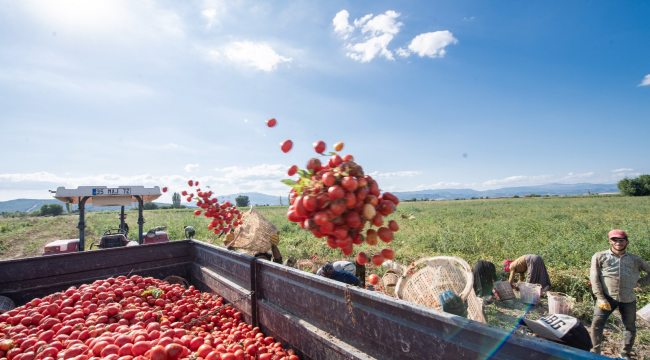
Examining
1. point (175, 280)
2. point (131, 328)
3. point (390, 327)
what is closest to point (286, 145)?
point (390, 327)

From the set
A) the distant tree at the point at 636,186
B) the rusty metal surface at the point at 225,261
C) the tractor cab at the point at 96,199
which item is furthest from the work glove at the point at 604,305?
the distant tree at the point at 636,186

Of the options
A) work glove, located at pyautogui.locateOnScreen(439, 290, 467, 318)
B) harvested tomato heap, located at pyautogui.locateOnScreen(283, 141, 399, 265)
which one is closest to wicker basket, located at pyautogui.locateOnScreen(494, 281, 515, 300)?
work glove, located at pyautogui.locateOnScreen(439, 290, 467, 318)

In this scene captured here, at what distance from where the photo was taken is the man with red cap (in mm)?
4691

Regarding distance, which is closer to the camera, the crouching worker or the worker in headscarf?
the crouching worker

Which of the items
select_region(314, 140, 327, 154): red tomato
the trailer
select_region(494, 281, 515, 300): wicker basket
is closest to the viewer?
the trailer

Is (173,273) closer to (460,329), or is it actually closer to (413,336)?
(413,336)

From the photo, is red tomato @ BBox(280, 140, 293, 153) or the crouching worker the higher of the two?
red tomato @ BBox(280, 140, 293, 153)

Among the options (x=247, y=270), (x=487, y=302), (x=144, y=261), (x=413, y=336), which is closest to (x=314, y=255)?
(x=487, y=302)

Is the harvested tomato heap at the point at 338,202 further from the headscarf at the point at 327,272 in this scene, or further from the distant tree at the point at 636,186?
the distant tree at the point at 636,186

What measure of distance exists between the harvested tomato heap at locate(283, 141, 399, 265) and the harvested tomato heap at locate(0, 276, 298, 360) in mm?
1665

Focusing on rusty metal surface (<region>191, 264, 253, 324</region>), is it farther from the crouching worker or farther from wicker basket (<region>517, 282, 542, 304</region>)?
wicker basket (<region>517, 282, 542, 304</region>)

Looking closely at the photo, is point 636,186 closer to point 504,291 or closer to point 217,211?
point 504,291

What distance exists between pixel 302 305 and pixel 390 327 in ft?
3.46

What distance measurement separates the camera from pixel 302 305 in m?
2.90
